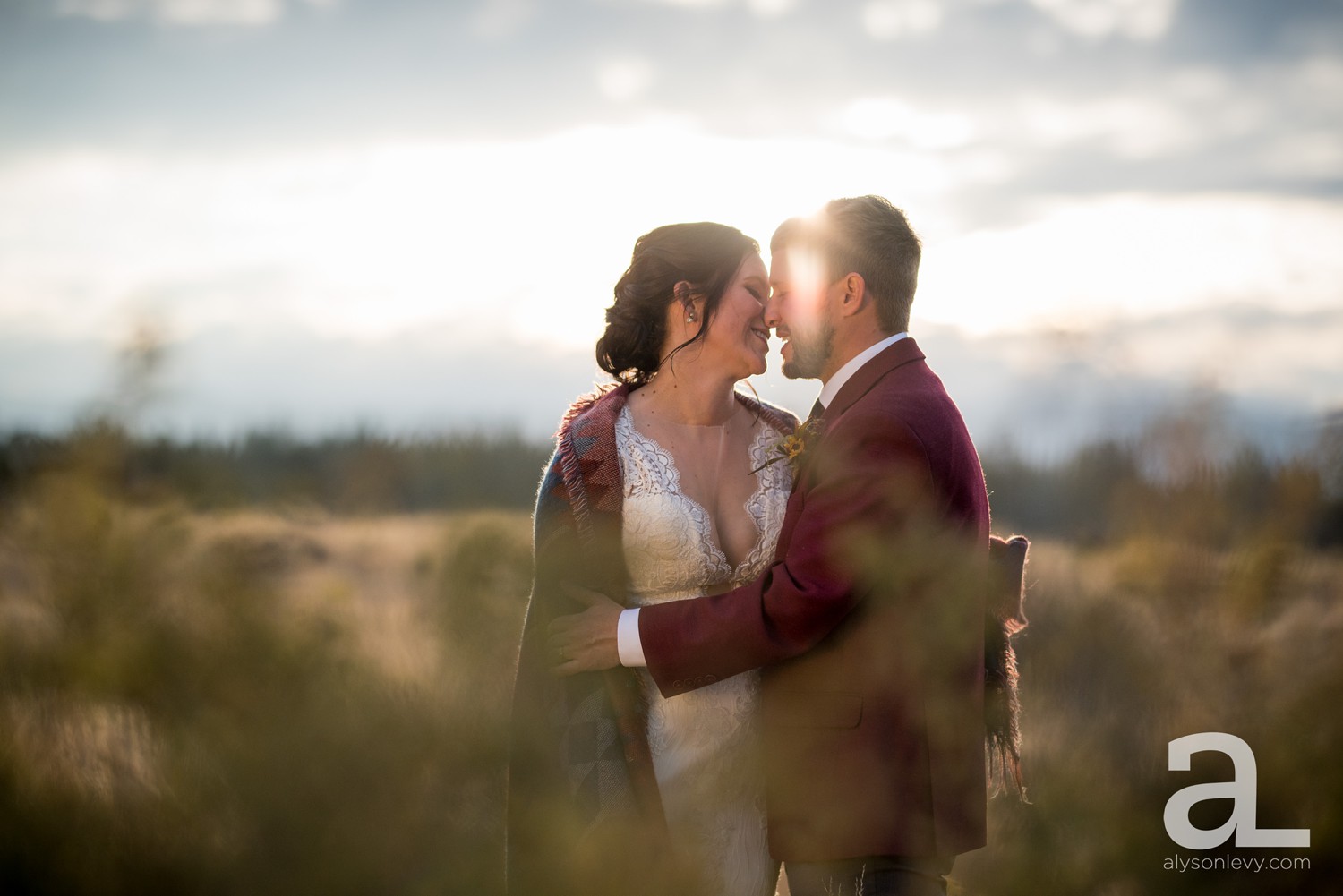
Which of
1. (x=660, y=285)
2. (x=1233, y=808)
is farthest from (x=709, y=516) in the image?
(x=1233, y=808)

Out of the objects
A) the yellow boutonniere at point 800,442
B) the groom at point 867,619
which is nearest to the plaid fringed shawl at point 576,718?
the groom at point 867,619

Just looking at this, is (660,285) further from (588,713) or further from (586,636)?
(588,713)

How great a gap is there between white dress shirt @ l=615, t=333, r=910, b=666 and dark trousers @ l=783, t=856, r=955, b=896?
0.73 metres

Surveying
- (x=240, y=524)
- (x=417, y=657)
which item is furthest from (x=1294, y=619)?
(x=240, y=524)

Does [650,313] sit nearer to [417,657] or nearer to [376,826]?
A: [376,826]

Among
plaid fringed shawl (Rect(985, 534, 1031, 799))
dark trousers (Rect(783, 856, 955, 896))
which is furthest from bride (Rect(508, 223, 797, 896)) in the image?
plaid fringed shawl (Rect(985, 534, 1031, 799))

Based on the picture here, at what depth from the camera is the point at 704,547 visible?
3479 millimetres

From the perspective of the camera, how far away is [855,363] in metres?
3.12

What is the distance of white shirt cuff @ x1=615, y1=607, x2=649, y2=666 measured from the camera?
125 inches

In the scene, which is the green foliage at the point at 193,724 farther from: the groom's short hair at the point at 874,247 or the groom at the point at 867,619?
the groom's short hair at the point at 874,247

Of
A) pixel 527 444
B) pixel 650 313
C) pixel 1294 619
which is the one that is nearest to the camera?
pixel 650 313

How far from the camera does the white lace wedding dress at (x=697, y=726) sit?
11.3 feet

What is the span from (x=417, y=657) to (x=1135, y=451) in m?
6.47

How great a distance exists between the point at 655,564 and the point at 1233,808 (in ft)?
16.5
